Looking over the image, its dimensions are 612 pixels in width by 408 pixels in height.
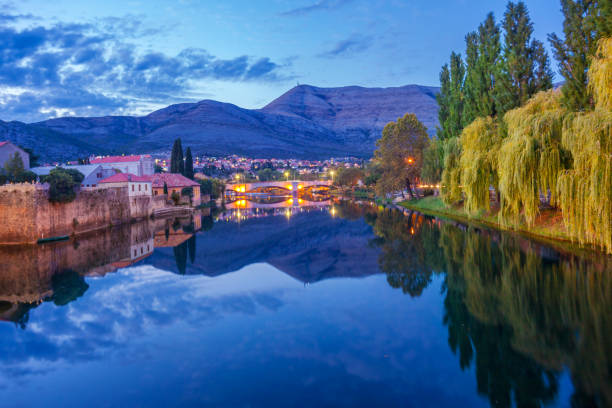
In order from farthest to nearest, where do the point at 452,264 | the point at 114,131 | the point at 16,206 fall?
1. the point at 114,131
2. the point at 16,206
3. the point at 452,264

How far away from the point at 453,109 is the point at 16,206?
109 ft

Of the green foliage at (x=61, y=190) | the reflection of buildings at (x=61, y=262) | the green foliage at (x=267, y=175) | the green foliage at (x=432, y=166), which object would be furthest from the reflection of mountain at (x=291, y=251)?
the green foliage at (x=267, y=175)

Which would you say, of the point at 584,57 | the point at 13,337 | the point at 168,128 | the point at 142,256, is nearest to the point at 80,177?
→ the point at 142,256

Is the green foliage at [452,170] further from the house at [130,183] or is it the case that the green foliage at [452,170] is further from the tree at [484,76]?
the house at [130,183]

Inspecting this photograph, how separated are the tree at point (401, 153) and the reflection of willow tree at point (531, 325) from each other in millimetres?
30467

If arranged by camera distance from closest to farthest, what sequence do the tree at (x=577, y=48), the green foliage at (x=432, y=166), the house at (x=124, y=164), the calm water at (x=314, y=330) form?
1. the calm water at (x=314, y=330)
2. the tree at (x=577, y=48)
3. the green foliage at (x=432, y=166)
4. the house at (x=124, y=164)

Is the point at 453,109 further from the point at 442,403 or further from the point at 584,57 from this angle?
the point at 442,403

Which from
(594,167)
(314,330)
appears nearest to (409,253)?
(594,167)

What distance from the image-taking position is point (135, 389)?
6906 millimetres

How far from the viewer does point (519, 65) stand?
23.5m

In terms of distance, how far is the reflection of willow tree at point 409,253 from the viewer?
45.9ft

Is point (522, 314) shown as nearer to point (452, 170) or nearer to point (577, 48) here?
point (577, 48)

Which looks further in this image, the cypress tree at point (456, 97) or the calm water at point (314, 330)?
the cypress tree at point (456, 97)

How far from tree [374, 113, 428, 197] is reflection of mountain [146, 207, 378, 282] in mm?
14339
